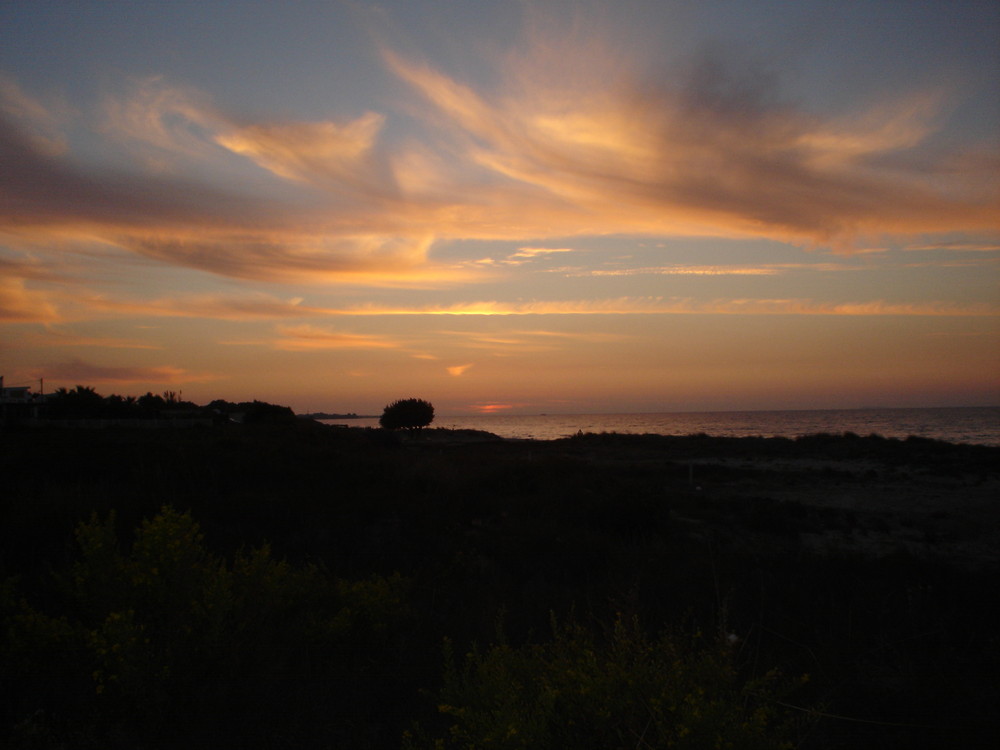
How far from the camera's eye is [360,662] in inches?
186

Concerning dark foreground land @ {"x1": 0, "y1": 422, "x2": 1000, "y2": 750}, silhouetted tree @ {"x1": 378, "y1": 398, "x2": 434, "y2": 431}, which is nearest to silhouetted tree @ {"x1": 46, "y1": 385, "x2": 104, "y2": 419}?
silhouetted tree @ {"x1": 378, "y1": 398, "x2": 434, "y2": 431}

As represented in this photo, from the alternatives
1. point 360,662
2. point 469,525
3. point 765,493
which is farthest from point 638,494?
point 765,493

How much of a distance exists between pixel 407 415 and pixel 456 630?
6717 cm

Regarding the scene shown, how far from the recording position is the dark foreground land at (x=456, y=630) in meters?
3.16

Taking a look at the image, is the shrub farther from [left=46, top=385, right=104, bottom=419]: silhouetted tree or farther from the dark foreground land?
[left=46, top=385, right=104, bottom=419]: silhouetted tree

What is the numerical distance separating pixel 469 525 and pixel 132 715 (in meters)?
7.42

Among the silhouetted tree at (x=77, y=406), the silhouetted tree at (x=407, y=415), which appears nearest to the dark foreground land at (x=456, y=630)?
the silhouetted tree at (x=77, y=406)

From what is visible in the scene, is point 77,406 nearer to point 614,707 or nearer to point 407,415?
point 407,415

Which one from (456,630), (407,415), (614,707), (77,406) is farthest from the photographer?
(407,415)

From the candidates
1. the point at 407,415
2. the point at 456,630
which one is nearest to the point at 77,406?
the point at 407,415

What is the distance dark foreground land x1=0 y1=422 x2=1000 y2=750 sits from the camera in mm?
3162

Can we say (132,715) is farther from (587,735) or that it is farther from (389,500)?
(389,500)

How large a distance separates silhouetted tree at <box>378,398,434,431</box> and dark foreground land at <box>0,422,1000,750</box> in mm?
59267

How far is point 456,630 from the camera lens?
536 cm
